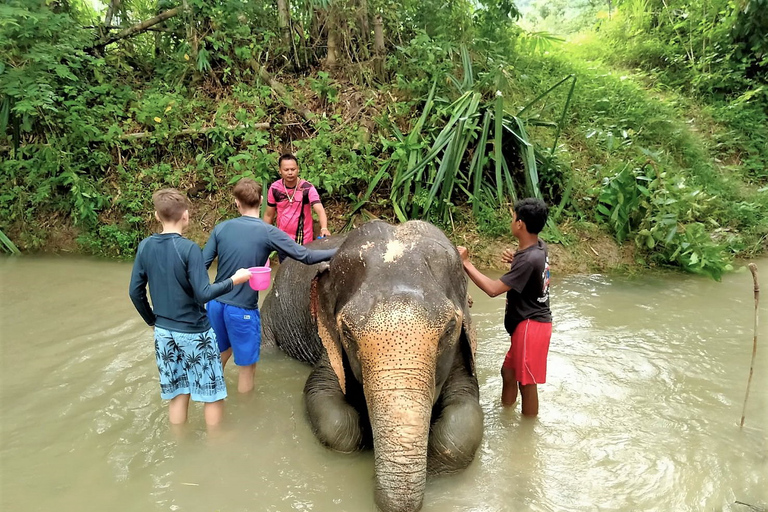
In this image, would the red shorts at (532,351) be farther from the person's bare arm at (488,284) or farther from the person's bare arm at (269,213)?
the person's bare arm at (269,213)

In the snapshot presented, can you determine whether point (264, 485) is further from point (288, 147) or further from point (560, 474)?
point (288, 147)

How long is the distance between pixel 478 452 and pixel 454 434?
1.18ft

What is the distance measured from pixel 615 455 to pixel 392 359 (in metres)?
1.46

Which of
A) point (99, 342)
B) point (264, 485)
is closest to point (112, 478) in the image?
point (264, 485)

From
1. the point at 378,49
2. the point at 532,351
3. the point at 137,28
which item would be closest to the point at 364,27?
the point at 378,49

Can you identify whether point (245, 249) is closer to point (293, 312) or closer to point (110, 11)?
point (293, 312)

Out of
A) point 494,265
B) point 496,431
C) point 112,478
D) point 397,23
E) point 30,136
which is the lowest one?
point 112,478

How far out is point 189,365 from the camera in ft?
9.36

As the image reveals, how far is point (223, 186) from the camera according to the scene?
22.9 feet

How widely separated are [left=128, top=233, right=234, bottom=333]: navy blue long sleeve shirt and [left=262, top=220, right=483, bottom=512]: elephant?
1.98 feet

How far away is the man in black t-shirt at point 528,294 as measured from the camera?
286 cm

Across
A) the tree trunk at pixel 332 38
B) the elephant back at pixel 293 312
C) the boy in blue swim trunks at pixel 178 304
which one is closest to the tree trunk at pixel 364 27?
the tree trunk at pixel 332 38

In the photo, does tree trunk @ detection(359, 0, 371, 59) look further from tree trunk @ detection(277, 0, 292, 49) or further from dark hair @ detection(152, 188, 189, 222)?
dark hair @ detection(152, 188, 189, 222)

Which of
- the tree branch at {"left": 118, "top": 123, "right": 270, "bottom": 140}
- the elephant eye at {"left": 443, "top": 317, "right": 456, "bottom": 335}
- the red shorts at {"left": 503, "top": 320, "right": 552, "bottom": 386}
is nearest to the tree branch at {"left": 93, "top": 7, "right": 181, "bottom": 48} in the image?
the tree branch at {"left": 118, "top": 123, "right": 270, "bottom": 140}
